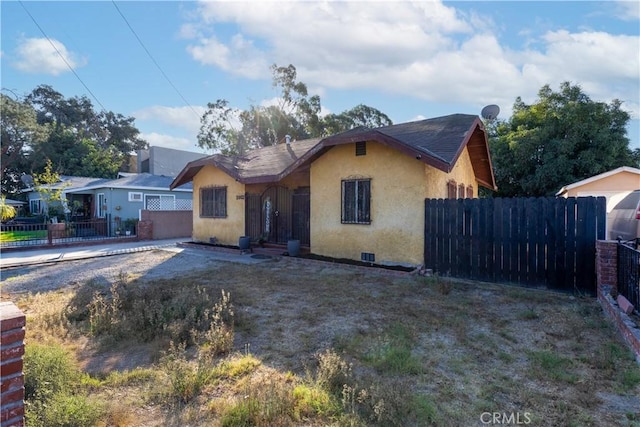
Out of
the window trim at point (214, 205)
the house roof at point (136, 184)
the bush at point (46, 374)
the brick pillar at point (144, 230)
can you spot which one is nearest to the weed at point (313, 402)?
the bush at point (46, 374)

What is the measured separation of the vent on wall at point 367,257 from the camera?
32.8 feet

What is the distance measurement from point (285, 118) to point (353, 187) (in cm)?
2531

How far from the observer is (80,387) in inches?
134

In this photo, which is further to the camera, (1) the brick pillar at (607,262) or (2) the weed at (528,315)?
(1) the brick pillar at (607,262)

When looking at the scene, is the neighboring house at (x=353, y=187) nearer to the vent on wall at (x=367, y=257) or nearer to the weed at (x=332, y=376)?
the vent on wall at (x=367, y=257)

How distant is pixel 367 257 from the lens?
10141 mm

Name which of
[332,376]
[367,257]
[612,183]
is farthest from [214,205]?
[612,183]

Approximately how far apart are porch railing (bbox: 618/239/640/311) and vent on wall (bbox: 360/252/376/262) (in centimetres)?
551

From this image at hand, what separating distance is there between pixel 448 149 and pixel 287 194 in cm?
626

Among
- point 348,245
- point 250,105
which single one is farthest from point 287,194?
point 250,105

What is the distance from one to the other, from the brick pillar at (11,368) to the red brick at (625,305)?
6567mm

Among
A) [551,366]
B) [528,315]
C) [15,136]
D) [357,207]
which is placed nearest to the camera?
[551,366]

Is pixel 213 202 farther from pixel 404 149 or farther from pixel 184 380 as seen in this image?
pixel 184 380

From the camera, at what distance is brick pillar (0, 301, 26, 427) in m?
1.80
